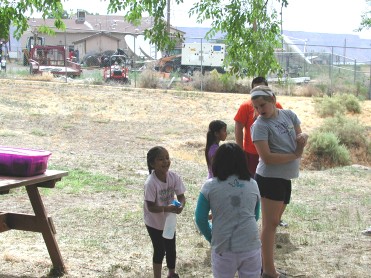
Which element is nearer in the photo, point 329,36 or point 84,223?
point 84,223

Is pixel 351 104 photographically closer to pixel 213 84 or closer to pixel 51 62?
pixel 213 84

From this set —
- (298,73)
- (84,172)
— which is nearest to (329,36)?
(298,73)

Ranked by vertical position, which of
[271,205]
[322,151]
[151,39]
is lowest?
[322,151]

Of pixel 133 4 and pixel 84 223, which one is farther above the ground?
pixel 133 4

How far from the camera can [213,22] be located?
8289 mm

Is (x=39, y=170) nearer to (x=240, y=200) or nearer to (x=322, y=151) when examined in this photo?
(x=240, y=200)

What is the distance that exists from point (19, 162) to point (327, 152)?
1228cm

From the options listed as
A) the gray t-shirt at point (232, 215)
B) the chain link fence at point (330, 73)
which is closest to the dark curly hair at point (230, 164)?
the gray t-shirt at point (232, 215)

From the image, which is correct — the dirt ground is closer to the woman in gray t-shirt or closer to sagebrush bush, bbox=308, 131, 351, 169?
the woman in gray t-shirt

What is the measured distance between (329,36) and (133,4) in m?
92.5

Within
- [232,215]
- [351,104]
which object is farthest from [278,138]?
[351,104]

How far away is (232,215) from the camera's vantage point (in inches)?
171

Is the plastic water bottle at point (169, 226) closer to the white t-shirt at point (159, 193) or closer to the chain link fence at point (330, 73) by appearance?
the white t-shirt at point (159, 193)

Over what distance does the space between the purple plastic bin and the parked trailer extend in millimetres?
27327
